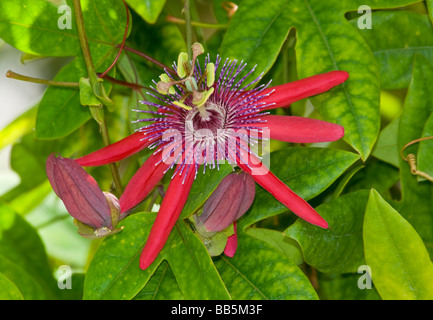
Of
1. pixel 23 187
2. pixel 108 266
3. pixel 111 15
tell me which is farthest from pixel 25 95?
pixel 108 266

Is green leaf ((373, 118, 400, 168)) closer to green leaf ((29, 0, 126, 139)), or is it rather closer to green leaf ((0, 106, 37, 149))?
green leaf ((29, 0, 126, 139))

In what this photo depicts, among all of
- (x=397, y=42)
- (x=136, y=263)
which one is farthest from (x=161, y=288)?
(x=397, y=42)

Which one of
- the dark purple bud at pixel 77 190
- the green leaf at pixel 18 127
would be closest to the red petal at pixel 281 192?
the dark purple bud at pixel 77 190

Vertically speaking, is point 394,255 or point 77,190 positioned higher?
point 77,190

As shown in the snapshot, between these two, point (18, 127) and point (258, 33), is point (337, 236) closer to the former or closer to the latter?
point (258, 33)

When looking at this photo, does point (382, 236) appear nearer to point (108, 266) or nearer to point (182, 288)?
point (182, 288)

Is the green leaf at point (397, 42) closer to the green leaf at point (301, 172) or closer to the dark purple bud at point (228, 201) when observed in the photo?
the green leaf at point (301, 172)

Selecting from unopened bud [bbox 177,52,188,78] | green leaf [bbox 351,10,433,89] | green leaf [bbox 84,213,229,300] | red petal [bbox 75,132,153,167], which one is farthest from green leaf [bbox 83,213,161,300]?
green leaf [bbox 351,10,433,89]
